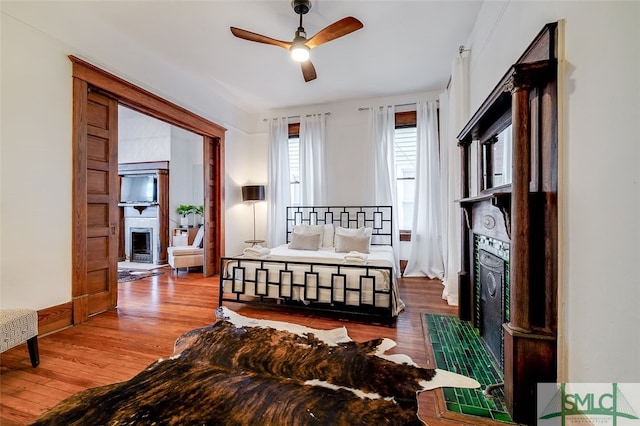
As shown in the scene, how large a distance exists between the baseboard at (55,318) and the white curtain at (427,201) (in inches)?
170

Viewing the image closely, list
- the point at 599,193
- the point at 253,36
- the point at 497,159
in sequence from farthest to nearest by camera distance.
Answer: the point at 253,36 < the point at 497,159 < the point at 599,193

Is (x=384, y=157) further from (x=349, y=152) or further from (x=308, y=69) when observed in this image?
(x=308, y=69)

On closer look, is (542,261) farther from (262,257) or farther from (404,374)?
(262,257)

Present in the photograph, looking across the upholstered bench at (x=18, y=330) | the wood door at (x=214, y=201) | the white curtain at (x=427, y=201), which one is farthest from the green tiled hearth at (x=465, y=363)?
the wood door at (x=214, y=201)

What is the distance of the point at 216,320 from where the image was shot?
9.07ft

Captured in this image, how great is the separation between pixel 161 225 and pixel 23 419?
5.13m

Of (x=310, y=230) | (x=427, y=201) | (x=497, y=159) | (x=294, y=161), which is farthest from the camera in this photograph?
(x=294, y=161)

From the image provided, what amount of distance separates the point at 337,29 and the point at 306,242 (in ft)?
8.67

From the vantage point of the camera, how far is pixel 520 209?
4.66 feet

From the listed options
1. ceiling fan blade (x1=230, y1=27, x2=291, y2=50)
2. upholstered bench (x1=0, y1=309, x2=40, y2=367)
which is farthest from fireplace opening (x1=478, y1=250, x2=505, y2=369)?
upholstered bench (x1=0, y1=309, x2=40, y2=367)

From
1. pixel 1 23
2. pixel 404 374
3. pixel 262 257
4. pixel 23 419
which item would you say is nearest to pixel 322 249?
pixel 262 257

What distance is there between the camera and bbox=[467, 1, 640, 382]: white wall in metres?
0.98

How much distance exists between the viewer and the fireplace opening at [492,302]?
1.84 m

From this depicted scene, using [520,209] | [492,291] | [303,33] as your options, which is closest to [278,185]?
[303,33]
